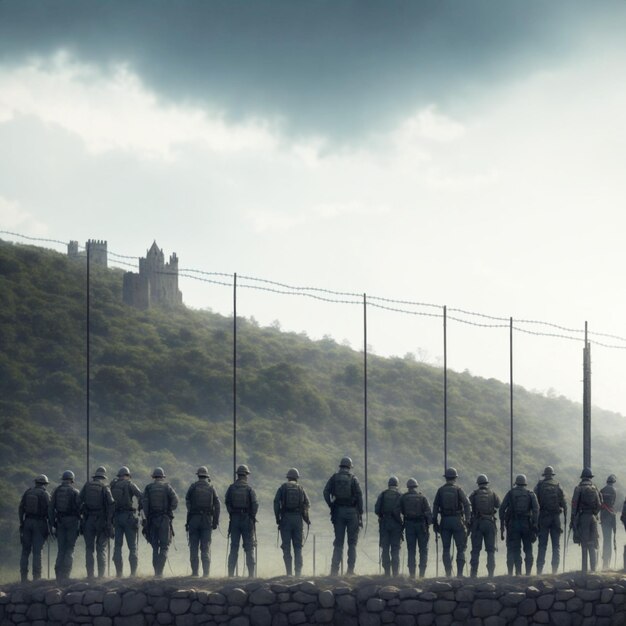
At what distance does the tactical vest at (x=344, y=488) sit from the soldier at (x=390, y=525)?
555mm

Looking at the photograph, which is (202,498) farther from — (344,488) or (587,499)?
(587,499)

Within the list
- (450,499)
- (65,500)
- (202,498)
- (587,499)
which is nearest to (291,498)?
(202,498)

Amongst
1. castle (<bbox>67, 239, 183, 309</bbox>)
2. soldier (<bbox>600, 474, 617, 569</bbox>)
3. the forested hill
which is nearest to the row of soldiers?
soldier (<bbox>600, 474, 617, 569</bbox>)

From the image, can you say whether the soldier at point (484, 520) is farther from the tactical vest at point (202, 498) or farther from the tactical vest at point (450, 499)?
Result: the tactical vest at point (202, 498)

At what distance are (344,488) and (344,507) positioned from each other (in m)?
0.46

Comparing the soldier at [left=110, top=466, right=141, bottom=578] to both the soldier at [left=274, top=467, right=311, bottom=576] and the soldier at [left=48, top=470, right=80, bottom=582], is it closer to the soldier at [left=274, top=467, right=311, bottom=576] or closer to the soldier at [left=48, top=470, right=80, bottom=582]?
the soldier at [left=48, top=470, right=80, bottom=582]

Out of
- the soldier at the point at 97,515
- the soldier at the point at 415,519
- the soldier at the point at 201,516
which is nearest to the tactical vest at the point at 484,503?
the soldier at the point at 415,519

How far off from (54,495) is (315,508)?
44.7 metres

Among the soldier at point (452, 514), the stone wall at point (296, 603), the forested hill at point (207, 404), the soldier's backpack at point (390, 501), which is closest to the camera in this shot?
the stone wall at point (296, 603)

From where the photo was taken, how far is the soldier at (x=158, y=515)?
2262 cm

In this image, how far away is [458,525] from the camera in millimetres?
22891

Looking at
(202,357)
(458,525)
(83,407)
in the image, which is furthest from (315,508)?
(458,525)

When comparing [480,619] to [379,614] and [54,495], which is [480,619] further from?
[54,495]

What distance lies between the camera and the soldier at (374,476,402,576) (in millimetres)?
22953
